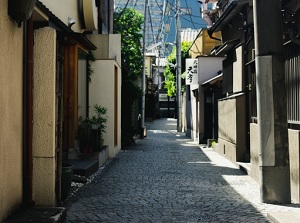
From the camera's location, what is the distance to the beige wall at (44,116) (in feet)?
26.2

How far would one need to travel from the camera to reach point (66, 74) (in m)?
14.8

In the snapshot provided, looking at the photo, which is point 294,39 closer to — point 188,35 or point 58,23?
point 58,23

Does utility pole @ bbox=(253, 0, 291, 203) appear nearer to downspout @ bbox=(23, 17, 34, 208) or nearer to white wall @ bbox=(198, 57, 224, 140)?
downspout @ bbox=(23, 17, 34, 208)

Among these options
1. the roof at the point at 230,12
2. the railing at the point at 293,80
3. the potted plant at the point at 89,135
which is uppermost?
the roof at the point at 230,12

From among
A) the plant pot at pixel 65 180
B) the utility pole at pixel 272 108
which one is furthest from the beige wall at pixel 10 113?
the utility pole at pixel 272 108

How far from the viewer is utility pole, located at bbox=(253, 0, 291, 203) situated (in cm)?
877

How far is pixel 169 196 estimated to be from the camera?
32.1 feet

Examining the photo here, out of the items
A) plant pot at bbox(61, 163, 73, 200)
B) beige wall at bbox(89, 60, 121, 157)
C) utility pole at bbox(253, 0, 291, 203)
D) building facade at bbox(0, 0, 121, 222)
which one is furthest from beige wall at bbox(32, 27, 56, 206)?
beige wall at bbox(89, 60, 121, 157)

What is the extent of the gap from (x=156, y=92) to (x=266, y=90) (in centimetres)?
6201

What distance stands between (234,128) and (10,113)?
1039 centimetres

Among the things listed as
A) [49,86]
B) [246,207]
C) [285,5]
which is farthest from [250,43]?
[49,86]

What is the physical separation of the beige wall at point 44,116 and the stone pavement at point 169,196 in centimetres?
65

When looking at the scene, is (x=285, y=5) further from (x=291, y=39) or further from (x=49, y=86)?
(x=49, y=86)

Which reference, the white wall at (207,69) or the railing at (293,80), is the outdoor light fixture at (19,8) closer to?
the railing at (293,80)
